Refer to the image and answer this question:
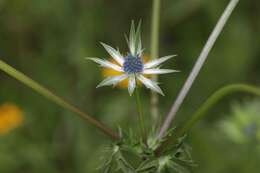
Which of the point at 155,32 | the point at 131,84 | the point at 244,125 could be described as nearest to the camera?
the point at 131,84

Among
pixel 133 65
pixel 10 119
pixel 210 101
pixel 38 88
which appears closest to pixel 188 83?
pixel 210 101

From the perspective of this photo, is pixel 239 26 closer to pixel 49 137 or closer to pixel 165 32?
pixel 165 32

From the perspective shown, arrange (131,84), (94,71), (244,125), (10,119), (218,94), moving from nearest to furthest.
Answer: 1. (131,84)
2. (218,94)
3. (244,125)
4. (10,119)
5. (94,71)

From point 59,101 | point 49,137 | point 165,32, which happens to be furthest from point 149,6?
point 59,101

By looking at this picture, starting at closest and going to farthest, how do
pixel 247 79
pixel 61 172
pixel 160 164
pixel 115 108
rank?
pixel 160 164, pixel 61 172, pixel 115 108, pixel 247 79

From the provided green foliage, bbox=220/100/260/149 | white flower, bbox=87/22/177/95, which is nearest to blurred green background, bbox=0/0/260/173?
green foliage, bbox=220/100/260/149

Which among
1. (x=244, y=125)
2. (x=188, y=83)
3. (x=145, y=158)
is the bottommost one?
(x=145, y=158)

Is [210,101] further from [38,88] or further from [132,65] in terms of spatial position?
[38,88]

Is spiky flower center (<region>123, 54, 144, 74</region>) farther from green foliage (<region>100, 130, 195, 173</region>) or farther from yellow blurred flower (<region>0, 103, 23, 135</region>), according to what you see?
yellow blurred flower (<region>0, 103, 23, 135</region>)

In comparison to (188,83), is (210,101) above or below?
below
